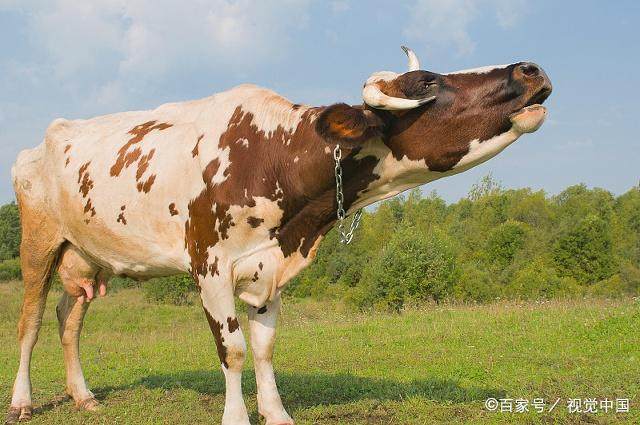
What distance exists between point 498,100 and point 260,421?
3408 mm

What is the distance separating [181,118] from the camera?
20.7 ft

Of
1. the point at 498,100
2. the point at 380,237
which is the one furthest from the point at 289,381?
the point at 380,237

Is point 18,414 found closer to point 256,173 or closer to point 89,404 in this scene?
point 89,404

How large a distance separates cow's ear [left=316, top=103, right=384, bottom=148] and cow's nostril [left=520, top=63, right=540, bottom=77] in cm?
103

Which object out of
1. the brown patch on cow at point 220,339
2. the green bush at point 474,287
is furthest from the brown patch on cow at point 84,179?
the green bush at point 474,287

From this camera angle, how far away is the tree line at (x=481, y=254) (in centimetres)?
3875

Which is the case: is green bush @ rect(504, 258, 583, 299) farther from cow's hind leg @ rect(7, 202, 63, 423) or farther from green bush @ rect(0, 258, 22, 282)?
green bush @ rect(0, 258, 22, 282)

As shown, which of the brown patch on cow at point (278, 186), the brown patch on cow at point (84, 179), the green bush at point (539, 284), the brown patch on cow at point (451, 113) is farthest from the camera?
the green bush at point (539, 284)

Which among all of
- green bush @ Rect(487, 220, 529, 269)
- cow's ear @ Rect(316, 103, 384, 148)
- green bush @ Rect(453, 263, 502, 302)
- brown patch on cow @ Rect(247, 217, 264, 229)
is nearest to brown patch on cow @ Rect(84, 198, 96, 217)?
brown patch on cow @ Rect(247, 217, 264, 229)

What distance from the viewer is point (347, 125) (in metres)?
4.82

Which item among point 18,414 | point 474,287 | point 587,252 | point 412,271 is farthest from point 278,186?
point 587,252

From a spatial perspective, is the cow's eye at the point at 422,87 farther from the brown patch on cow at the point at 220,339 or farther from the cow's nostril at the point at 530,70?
the brown patch on cow at the point at 220,339

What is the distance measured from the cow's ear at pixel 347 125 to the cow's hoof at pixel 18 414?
435cm
